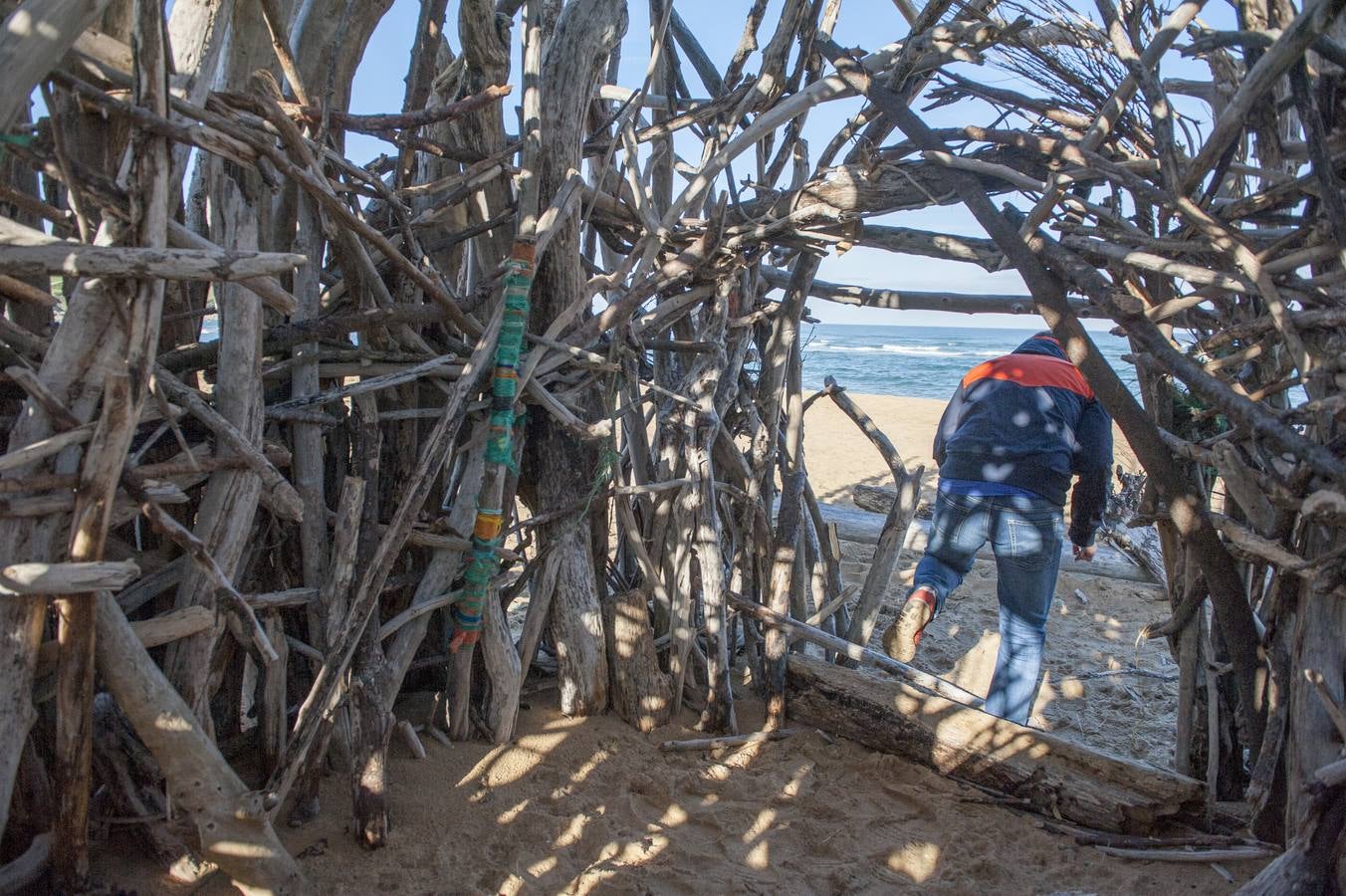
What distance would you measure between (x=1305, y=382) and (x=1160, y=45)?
Result: 3.58 ft

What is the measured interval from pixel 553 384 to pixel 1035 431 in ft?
6.85

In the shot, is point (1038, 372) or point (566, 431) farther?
Result: point (1038, 372)

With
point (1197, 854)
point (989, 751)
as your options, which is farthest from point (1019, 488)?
point (1197, 854)

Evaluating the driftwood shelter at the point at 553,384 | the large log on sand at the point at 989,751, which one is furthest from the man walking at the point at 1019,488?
the large log on sand at the point at 989,751

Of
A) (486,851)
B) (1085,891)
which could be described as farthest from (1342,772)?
(486,851)

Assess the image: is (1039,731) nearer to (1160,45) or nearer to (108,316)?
(1160,45)

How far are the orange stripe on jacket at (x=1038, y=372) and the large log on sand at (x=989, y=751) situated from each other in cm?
147

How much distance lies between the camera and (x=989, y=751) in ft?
10.2

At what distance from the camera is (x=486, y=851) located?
258 cm

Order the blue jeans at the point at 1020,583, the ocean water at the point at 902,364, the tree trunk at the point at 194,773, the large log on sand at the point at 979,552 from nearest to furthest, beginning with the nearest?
the tree trunk at the point at 194,773
the blue jeans at the point at 1020,583
the large log on sand at the point at 979,552
the ocean water at the point at 902,364

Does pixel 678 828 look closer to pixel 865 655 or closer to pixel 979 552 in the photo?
pixel 865 655

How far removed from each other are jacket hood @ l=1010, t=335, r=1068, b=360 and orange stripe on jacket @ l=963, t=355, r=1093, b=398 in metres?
0.06

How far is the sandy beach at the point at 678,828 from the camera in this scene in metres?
2.51

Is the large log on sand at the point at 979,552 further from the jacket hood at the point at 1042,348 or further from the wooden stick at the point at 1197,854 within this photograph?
the wooden stick at the point at 1197,854
